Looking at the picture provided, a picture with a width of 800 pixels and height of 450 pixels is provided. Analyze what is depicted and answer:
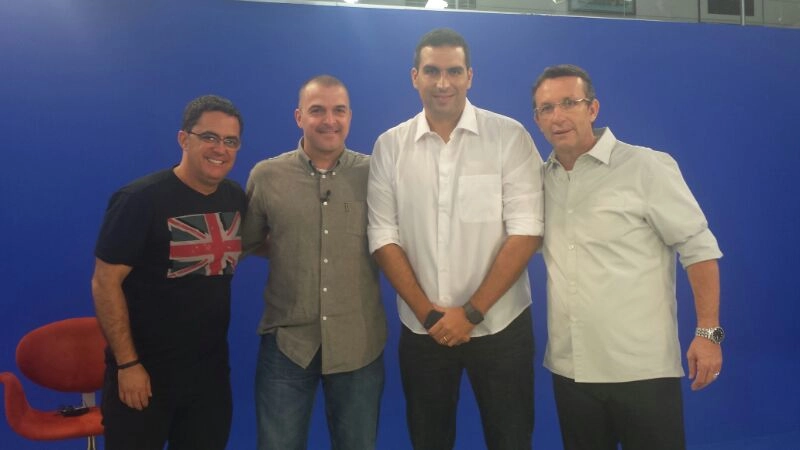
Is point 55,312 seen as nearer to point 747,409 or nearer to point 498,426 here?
point 498,426

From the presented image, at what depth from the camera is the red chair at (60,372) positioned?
2650mm

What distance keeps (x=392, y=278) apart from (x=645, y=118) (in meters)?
2.25

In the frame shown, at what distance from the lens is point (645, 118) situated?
3.56 metres

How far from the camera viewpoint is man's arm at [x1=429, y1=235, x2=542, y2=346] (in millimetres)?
2039

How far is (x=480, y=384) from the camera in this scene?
7.00ft

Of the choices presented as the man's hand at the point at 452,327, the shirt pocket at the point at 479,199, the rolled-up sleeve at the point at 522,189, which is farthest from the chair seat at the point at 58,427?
the rolled-up sleeve at the point at 522,189

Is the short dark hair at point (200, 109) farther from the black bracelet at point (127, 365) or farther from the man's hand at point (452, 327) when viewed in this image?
the man's hand at point (452, 327)

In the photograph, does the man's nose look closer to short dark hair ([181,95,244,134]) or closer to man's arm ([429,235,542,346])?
man's arm ([429,235,542,346])

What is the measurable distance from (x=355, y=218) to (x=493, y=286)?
1.93ft

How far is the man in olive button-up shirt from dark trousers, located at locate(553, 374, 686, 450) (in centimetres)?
72

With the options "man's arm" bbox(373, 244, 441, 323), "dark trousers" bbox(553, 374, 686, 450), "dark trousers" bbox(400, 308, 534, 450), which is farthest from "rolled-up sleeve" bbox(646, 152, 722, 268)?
"man's arm" bbox(373, 244, 441, 323)

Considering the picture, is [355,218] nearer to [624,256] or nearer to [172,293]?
[172,293]

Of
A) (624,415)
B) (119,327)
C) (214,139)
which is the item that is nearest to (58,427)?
(119,327)

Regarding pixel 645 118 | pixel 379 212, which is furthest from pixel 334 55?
pixel 645 118
